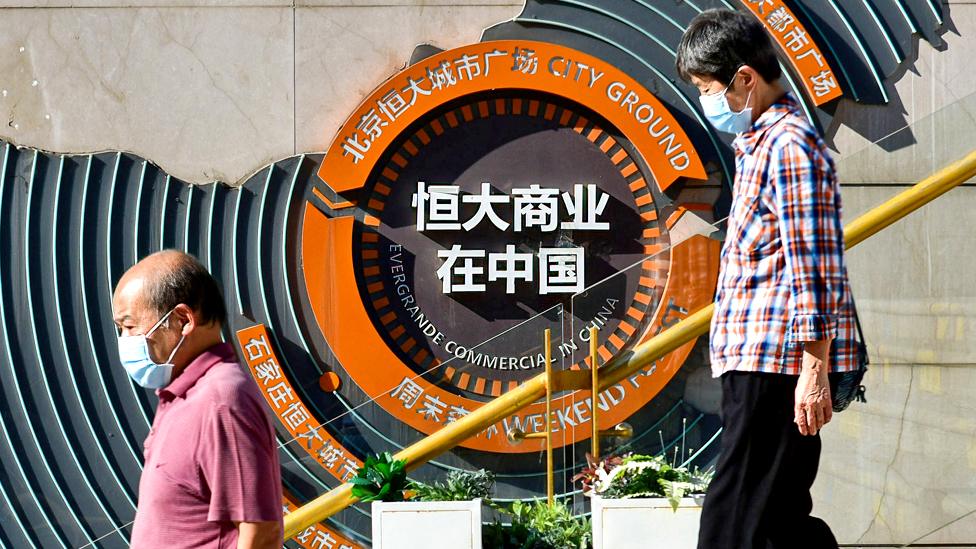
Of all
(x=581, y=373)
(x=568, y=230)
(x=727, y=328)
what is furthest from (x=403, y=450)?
(x=727, y=328)

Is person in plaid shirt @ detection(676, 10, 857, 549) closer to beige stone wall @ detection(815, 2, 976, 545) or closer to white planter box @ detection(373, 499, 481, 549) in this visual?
beige stone wall @ detection(815, 2, 976, 545)

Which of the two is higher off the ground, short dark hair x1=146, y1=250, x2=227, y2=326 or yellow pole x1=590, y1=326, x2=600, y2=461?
short dark hair x1=146, y1=250, x2=227, y2=326

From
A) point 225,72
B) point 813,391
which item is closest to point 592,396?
point 813,391

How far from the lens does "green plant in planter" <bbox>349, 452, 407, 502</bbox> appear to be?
365cm

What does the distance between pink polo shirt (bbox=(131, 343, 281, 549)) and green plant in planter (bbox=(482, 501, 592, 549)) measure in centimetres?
161

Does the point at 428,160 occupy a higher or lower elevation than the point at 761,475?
higher

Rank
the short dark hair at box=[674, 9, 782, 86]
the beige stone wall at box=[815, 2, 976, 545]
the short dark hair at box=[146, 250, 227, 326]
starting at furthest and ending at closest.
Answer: the beige stone wall at box=[815, 2, 976, 545] → the short dark hair at box=[674, 9, 782, 86] → the short dark hair at box=[146, 250, 227, 326]

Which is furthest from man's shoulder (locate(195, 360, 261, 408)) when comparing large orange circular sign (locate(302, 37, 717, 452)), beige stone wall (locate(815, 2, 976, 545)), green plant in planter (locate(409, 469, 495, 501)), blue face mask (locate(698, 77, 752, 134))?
large orange circular sign (locate(302, 37, 717, 452))

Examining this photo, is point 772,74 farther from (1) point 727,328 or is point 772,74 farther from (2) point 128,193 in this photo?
(2) point 128,193

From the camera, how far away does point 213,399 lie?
205 cm

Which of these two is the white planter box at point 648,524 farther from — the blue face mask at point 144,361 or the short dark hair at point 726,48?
the blue face mask at point 144,361

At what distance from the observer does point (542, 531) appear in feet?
11.9

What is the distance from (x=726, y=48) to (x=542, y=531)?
170 centimetres

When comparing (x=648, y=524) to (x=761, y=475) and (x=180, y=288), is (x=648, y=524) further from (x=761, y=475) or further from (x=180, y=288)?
(x=180, y=288)
